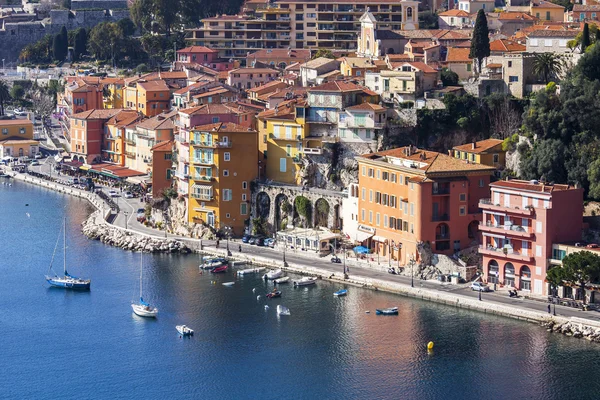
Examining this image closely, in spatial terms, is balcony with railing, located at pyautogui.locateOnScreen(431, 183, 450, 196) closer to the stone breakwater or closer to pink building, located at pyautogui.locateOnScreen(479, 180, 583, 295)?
pink building, located at pyautogui.locateOnScreen(479, 180, 583, 295)

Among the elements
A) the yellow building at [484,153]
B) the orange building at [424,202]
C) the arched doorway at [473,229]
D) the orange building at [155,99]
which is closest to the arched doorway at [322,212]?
the orange building at [424,202]

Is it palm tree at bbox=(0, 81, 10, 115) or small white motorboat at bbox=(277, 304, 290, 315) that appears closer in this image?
small white motorboat at bbox=(277, 304, 290, 315)

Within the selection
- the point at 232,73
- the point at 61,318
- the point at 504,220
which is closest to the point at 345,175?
the point at 504,220

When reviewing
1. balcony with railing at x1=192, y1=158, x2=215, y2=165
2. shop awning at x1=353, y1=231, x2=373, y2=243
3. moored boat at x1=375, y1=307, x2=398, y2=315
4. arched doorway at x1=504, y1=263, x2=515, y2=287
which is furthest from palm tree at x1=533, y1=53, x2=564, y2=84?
moored boat at x1=375, y1=307, x2=398, y2=315

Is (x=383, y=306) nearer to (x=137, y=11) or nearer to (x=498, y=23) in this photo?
(x=498, y=23)

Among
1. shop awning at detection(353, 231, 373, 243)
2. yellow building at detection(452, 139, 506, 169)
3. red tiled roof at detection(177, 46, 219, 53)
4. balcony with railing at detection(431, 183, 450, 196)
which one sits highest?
red tiled roof at detection(177, 46, 219, 53)
